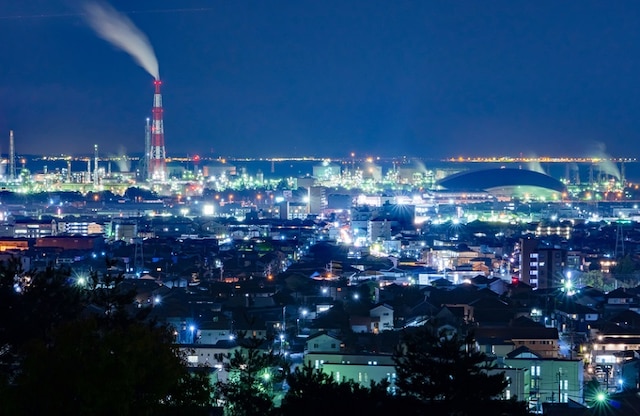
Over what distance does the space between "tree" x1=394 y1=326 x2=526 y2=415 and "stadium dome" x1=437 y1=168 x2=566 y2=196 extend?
32.3 meters


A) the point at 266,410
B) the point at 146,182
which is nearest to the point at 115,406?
the point at 266,410

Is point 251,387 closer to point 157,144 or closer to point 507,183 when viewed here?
point 157,144

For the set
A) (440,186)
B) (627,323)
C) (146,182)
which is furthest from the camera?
(440,186)

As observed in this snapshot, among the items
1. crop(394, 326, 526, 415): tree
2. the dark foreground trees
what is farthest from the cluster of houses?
the dark foreground trees

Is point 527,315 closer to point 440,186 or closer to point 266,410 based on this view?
point 266,410

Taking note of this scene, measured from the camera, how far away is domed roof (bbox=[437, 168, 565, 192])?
36.7 m

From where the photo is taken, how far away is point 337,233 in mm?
22125

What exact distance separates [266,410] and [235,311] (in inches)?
205

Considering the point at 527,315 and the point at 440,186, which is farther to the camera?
the point at 440,186

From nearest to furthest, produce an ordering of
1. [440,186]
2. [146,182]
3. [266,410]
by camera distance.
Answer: [266,410] < [146,182] < [440,186]

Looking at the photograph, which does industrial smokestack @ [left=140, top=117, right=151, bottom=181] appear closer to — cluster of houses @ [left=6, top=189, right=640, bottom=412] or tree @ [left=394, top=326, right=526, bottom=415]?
cluster of houses @ [left=6, top=189, right=640, bottom=412]

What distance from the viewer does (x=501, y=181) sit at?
122ft

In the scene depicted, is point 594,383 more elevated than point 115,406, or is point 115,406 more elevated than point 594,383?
point 115,406

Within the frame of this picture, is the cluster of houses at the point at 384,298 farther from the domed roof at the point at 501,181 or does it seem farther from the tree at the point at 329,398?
the domed roof at the point at 501,181
